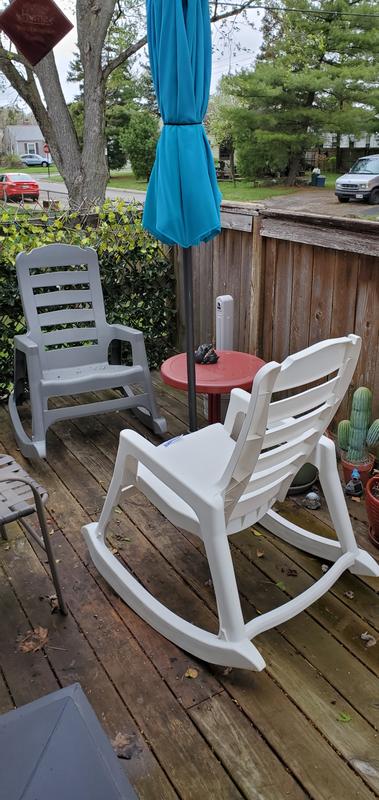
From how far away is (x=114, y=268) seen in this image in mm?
3951

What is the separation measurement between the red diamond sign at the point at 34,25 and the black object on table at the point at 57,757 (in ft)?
11.5

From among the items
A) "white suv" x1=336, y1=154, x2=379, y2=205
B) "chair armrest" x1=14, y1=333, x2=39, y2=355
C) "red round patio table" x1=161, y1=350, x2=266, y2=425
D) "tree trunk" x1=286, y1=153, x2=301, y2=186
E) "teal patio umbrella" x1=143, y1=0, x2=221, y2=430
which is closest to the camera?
"teal patio umbrella" x1=143, y1=0, x2=221, y2=430

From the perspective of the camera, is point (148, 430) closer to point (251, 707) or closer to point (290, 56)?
point (251, 707)

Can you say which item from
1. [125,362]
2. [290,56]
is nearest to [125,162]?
[290,56]

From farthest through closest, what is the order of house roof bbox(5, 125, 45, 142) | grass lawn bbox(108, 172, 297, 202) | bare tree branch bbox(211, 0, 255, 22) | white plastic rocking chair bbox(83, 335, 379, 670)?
house roof bbox(5, 125, 45, 142) < grass lawn bbox(108, 172, 297, 202) < bare tree branch bbox(211, 0, 255, 22) < white plastic rocking chair bbox(83, 335, 379, 670)

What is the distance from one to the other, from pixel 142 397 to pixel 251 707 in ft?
6.27

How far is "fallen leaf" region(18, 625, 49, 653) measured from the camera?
188 centimetres

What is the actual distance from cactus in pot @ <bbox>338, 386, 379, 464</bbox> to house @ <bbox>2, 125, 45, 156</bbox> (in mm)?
35913

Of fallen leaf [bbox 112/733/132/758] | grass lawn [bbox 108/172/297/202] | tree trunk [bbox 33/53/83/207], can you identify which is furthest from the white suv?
fallen leaf [bbox 112/733/132/758]

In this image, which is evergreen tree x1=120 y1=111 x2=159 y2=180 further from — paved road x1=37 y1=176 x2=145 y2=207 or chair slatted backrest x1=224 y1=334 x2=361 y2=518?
chair slatted backrest x1=224 y1=334 x2=361 y2=518

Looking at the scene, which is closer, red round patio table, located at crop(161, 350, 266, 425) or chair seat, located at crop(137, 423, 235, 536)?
chair seat, located at crop(137, 423, 235, 536)

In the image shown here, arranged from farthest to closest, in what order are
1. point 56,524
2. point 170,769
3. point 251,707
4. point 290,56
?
point 290,56 → point 56,524 → point 251,707 → point 170,769

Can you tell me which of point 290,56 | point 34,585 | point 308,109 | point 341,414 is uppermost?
point 290,56

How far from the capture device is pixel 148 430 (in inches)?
134
